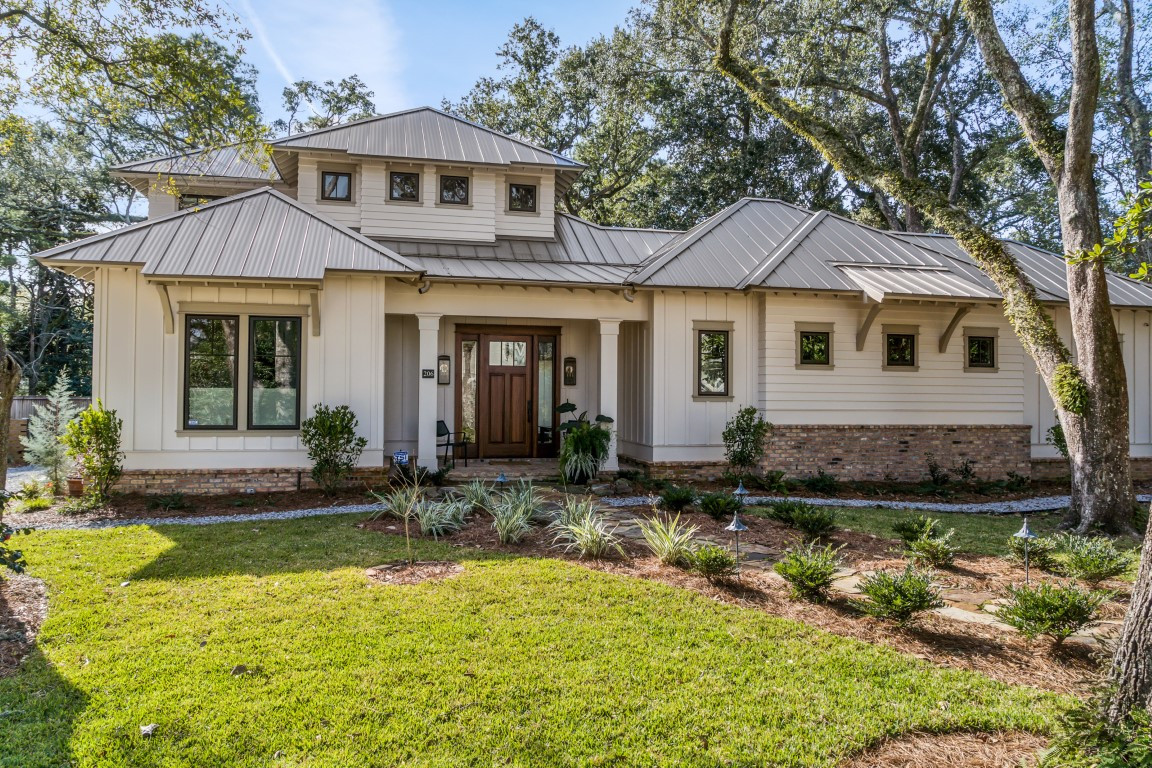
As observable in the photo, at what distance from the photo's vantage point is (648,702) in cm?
343

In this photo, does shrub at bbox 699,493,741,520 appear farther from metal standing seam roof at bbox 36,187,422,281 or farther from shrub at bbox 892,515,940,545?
metal standing seam roof at bbox 36,187,422,281

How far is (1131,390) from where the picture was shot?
12922 millimetres

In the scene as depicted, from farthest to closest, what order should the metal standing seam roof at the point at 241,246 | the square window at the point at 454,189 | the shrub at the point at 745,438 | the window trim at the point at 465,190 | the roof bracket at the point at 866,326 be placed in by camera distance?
the square window at the point at 454,189, the window trim at the point at 465,190, the roof bracket at the point at 866,326, the shrub at the point at 745,438, the metal standing seam roof at the point at 241,246

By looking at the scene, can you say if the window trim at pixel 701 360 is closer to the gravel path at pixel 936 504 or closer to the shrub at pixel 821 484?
the shrub at pixel 821 484

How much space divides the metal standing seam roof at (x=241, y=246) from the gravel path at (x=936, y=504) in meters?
4.64

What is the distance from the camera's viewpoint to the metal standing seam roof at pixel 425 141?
12250 millimetres

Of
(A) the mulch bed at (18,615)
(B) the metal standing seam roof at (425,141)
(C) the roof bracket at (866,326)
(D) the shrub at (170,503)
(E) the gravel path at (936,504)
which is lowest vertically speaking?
(E) the gravel path at (936,504)

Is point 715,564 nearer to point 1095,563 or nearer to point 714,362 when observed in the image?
point 1095,563

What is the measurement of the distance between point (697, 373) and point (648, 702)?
8566 millimetres

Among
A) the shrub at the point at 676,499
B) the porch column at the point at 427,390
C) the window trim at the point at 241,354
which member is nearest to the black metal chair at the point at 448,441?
the porch column at the point at 427,390

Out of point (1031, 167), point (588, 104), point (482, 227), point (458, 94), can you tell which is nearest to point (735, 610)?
point (482, 227)

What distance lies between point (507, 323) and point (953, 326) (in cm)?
814

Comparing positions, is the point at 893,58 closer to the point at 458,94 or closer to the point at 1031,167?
the point at 1031,167

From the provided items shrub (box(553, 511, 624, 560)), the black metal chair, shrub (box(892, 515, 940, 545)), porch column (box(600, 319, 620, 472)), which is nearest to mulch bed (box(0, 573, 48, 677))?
shrub (box(553, 511, 624, 560))
